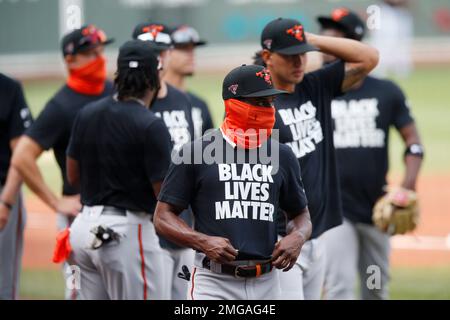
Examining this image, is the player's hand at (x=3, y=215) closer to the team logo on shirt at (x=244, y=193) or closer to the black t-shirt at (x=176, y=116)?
the black t-shirt at (x=176, y=116)

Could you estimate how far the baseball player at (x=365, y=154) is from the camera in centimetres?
757

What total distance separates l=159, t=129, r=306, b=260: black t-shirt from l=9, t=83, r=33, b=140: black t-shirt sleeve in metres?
2.55

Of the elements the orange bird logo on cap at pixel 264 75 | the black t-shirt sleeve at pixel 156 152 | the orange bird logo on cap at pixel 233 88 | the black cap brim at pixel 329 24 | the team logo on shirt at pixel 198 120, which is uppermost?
the black cap brim at pixel 329 24

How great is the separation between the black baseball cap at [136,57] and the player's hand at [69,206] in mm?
1344

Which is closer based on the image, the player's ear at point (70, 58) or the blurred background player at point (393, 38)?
the player's ear at point (70, 58)

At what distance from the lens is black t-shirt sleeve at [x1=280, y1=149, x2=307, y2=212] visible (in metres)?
5.18

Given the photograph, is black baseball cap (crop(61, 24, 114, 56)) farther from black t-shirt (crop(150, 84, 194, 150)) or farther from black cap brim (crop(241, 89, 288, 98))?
black cap brim (crop(241, 89, 288, 98))

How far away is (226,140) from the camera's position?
5125 mm

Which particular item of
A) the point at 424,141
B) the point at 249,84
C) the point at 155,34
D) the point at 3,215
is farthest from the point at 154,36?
the point at 424,141

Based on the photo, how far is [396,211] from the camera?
739 centimetres

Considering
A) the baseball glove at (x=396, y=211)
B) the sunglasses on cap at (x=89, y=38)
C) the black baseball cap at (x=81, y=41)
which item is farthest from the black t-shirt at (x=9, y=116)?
the baseball glove at (x=396, y=211)

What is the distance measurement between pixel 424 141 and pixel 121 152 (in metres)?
12.9

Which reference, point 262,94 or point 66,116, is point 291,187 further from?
point 66,116
